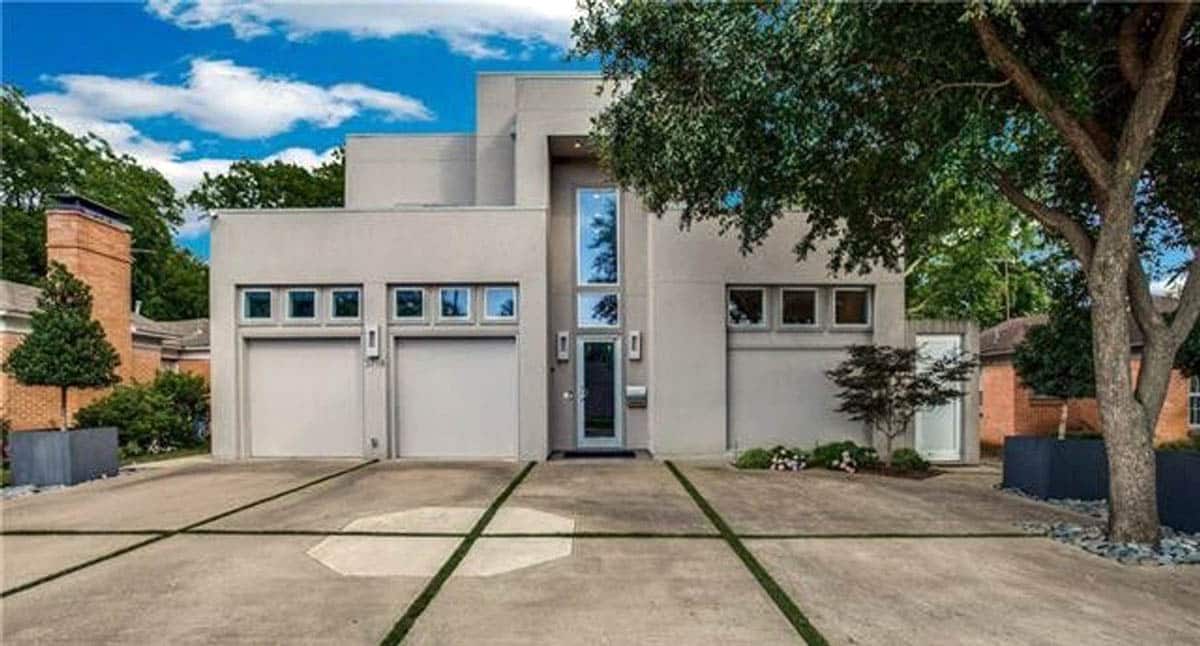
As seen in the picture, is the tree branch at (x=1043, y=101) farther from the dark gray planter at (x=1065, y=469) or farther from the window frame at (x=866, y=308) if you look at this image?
the window frame at (x=866, y=308)

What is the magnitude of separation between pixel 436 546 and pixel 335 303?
7.22 meters

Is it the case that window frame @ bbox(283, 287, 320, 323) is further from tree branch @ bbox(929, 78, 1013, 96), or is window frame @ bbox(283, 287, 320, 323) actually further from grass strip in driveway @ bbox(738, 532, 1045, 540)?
tree branch @ bbox(929, 78, 1013, 96)

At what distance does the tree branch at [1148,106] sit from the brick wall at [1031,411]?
9339mm

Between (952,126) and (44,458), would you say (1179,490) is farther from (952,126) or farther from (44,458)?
(44,458)

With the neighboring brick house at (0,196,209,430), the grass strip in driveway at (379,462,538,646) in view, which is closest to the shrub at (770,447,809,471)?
the grass strip in driveway at (379,462,538,646)

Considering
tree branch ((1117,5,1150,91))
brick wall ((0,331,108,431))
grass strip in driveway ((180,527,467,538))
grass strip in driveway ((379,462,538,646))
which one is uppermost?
tree branch ((1117,5,1150,91))

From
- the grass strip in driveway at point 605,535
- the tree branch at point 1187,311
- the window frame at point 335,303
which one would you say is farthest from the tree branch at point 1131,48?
the window frame at point 335,303

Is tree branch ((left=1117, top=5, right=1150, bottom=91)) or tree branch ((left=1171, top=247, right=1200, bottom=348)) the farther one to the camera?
tree branch ((left=1171, top=247, right=1200, bottom=348))

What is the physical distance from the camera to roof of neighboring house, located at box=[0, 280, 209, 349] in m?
12.4

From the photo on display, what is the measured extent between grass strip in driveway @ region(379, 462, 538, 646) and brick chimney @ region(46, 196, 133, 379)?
9496 mm

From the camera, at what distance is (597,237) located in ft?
42.6

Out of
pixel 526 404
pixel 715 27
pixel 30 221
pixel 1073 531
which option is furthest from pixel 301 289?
pixel 30 221

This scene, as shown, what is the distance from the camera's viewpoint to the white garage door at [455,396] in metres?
11.9

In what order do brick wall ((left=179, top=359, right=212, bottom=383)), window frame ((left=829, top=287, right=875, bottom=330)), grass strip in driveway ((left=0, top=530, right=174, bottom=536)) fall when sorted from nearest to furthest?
grass strip in driveway ((left=0, top=530, right=174, bottom=536)) < window frame ((left=829, top=287, right=875, bottom=330)) < brick wall ((left=179, top=359, right=212, bottom=383))
